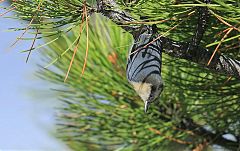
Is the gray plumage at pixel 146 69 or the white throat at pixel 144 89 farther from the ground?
the gray plumage at pixel 146 69

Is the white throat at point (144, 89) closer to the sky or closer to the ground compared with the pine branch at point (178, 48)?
closer to the ground

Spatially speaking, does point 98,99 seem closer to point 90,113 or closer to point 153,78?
→ point 90,113

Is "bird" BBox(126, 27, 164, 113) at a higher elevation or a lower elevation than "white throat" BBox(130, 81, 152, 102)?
higher

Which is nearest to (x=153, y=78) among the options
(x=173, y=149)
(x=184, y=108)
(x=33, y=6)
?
(x=33, y=6)
